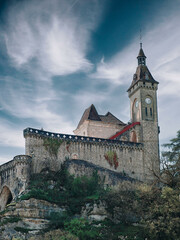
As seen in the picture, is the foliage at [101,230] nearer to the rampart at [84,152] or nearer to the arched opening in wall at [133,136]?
the rampart at [84,152]

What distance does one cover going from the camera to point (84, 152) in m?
57.7

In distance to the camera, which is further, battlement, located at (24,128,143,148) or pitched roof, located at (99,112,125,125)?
pitched roof, located at (99,112,125,125)

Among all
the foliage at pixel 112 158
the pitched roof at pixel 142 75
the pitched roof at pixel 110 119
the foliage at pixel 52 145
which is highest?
the pitched roof at pixel 142 75

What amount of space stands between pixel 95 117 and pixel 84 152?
12.6 m

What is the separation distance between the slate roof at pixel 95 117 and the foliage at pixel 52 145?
13.4 metres

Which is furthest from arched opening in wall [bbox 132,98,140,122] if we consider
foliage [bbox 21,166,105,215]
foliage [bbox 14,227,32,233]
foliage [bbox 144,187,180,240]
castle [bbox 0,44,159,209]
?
foliage [bbox 14,227,32,233]

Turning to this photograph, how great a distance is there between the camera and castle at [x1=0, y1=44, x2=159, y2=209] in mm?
53125

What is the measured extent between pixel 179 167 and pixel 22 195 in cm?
1854

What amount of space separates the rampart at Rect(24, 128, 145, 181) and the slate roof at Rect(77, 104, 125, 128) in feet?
30.9

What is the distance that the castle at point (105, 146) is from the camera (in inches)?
2092

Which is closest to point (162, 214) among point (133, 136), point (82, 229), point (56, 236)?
point (82, 229)

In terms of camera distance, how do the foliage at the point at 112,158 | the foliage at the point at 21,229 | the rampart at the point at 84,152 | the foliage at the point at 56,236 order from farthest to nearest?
the foliage at the point at 112,158, the rampart at the point at 84,152, the foliage at the point at 21,229, the foliage at the point at 56,236

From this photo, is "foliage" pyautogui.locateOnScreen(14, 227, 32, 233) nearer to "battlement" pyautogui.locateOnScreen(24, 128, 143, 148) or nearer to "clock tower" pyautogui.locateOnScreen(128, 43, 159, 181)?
"battlement" pyautogui.locateOnScreen(24, 128, 143, 148)

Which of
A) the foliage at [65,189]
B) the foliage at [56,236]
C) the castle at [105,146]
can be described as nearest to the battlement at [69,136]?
the castle at [105,146]
